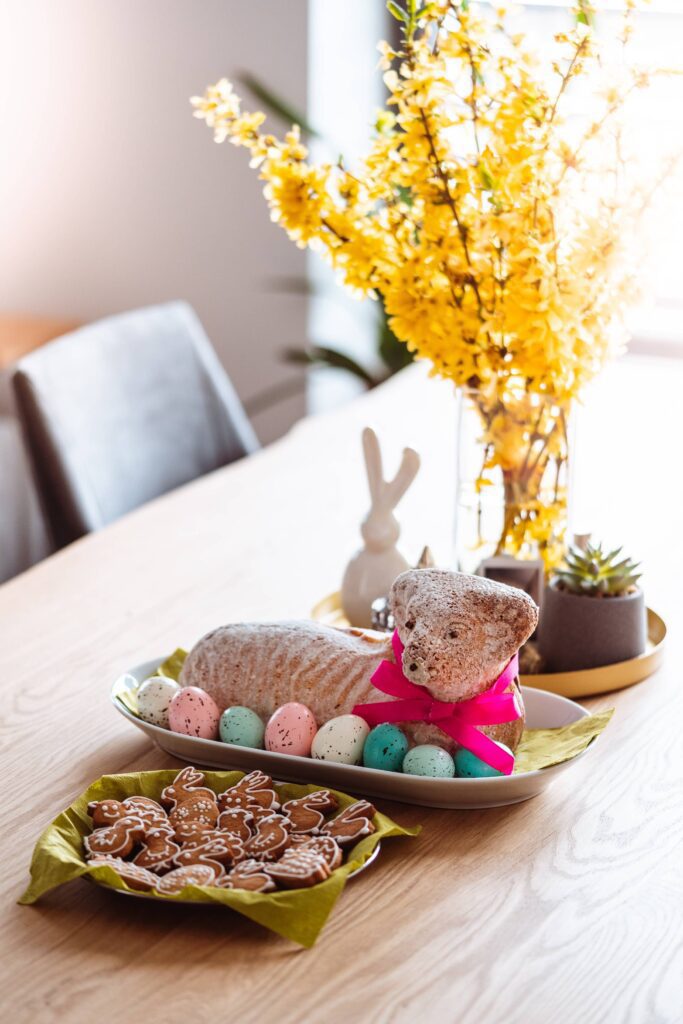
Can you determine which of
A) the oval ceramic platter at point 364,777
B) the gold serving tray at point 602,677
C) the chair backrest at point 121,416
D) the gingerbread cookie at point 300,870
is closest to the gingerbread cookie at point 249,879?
the gingerbread cookie at point 300,870

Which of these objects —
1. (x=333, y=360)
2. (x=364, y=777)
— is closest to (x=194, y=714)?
(x=364, y=777)

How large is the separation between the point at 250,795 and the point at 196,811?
43mm

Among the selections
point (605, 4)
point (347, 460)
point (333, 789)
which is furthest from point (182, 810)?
point (347, 460)

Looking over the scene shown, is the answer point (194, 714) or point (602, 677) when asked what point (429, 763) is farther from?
point (602, 677)

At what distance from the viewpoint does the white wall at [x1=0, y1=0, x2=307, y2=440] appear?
3412 mm

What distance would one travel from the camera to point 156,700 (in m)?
1.00

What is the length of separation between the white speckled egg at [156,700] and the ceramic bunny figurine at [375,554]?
267 mm

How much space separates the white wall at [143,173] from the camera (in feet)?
11.2

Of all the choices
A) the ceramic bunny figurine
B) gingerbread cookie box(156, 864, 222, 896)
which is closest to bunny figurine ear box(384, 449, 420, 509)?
the ceramic bunny figurine

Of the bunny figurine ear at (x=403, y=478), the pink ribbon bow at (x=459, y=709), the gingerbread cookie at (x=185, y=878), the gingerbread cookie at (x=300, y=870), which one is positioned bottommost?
the gingerbread cookie at (x=185, y=878)

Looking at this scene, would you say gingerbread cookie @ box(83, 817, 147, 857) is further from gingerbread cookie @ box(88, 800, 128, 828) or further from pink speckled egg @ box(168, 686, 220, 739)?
pink speckled egg @ box(168, 686, 220, 739)

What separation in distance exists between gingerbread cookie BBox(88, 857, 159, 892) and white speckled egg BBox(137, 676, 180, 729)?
0.19 metres

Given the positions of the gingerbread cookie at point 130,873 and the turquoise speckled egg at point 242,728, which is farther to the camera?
the turquoise speckled egg at point 242,728

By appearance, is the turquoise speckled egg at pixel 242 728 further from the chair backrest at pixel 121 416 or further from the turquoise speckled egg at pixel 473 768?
the chair backrest at pixel 121 416
